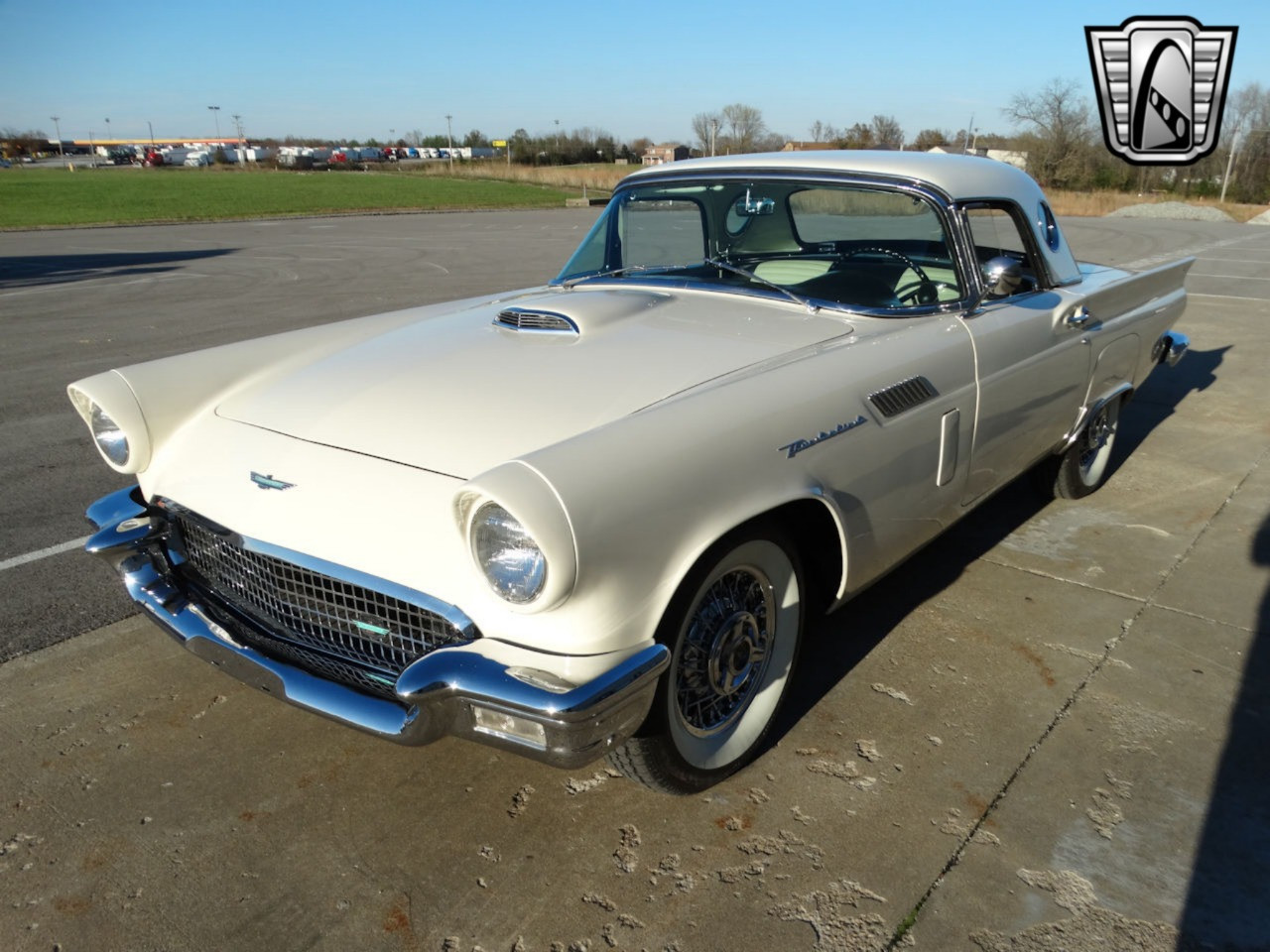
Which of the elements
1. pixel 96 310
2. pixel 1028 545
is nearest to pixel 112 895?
pixel 1028 545

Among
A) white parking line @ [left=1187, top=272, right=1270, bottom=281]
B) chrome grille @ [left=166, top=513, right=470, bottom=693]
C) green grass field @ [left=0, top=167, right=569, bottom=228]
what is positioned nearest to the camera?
chrome grille @ [left=166, top=513, right=470, bottom=693]

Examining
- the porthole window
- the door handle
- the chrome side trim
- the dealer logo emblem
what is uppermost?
the dealer logo emblem

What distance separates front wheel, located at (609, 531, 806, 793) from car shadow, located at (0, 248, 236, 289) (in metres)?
12.6

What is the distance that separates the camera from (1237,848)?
2.28m

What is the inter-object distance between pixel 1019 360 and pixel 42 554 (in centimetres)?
387

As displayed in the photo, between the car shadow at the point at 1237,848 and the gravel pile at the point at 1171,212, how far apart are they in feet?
105

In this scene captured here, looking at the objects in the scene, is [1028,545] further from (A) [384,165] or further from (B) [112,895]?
(A) [384,165]

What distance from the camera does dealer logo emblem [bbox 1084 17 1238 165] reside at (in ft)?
35.7

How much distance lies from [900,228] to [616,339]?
132 cm

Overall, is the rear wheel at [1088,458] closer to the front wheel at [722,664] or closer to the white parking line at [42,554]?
the front wheel at [722,664]

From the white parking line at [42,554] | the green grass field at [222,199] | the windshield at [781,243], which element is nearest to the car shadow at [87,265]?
the green grass field at [222,199]

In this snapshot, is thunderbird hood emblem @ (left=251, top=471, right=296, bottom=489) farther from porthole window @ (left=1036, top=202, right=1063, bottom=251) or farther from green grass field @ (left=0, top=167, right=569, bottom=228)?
green grass field @ (left=0, top=167, right=569, bottom=228)

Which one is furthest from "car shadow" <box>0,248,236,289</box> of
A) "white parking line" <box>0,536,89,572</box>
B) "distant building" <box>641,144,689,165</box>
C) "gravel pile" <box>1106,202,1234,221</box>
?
"gravel pile" <box>1106,202,1234,221</box>

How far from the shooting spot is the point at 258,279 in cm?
1263
